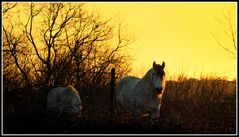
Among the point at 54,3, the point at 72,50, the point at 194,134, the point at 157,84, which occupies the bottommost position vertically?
the point at 194,134

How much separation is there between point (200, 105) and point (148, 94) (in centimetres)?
454

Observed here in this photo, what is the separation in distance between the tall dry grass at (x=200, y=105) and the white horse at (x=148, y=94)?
512 millimetres

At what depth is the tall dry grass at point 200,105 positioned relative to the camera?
15.8 metres

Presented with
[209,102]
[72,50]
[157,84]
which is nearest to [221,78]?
[209,102]

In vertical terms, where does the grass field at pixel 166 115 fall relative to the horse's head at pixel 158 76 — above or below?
below

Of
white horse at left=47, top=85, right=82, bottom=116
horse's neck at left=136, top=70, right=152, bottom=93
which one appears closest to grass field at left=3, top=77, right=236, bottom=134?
white horse at left=47, top=85, right=82, bottom=116

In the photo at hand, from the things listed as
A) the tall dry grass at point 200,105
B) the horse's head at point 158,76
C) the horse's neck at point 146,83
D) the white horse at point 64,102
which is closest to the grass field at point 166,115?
the tall dry grass at point 200,105

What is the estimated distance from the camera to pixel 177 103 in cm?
2100

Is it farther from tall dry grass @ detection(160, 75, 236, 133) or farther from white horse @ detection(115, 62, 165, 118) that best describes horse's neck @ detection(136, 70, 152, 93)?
tall dry grass @ detection(160, 75, 236, 133)

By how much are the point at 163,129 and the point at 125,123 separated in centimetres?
103

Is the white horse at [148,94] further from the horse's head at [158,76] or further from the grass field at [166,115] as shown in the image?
the grass field at [166,115]

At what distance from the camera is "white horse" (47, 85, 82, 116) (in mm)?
17172

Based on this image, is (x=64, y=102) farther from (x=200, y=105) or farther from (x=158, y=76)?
(x=200, y=105)

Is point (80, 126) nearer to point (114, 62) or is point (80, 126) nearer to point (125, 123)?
point (125, 123)
